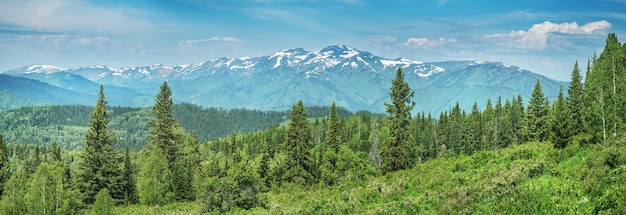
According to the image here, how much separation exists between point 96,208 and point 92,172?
51.3 ft

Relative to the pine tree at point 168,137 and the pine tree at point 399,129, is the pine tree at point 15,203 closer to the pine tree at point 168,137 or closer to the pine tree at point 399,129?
the pine tree at point 168,137

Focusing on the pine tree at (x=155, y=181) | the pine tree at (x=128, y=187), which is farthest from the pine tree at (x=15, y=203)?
the pine tree at (x=155, y=181)

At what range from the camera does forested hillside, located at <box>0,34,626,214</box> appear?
19359 mm

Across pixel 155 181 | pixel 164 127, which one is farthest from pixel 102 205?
pixel 164 127

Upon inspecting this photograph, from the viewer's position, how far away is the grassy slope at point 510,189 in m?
16.1

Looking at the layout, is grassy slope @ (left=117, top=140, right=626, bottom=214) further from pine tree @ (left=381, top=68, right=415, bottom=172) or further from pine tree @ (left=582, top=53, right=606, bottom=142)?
pine tree @ (left=381, top=68, right=415, bottom=172)

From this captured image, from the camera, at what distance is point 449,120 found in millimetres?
132000

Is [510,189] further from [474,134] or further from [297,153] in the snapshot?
[474,134]

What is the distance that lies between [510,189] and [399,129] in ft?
101

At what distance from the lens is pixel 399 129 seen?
4988 cm

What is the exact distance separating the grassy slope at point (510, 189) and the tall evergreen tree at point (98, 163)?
33316 mm

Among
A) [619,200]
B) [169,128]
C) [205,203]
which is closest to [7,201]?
[169,128]

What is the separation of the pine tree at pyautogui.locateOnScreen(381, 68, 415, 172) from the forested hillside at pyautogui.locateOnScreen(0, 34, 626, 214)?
132 millimetres

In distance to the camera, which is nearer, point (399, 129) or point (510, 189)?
point (510, 189)
